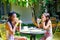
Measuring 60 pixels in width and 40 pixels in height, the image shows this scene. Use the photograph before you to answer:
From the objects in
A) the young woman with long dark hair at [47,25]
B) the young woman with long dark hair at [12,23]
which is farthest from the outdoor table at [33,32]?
the young woman with long dark hair at [12,23]

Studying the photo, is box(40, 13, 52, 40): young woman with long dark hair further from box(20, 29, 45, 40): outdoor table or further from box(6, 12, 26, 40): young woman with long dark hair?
box(6, 12, 26, 40): young woman with long dark hair

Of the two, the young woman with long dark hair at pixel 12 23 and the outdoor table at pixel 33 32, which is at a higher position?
the young woman with long dark hair at pixel 12 23

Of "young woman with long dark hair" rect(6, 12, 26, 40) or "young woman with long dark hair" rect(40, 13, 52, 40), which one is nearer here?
"young woman with long dark hair" rect(6, 12, 26, 40)

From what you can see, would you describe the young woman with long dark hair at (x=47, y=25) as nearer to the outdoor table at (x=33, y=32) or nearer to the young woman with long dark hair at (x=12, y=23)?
the outdoor table at (x=33, y=32)

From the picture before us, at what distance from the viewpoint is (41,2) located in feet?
17.2

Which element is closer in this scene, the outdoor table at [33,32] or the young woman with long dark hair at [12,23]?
the young woman with long dark hair at [12,23]

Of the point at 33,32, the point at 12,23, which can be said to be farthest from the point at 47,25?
the point at 12,23

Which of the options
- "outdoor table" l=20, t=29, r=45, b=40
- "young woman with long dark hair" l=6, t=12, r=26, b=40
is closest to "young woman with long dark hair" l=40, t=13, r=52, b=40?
"outdoor table" l=20, t=29, r=45, b=40

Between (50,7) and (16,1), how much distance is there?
0.68m

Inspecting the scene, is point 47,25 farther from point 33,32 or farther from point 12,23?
point 12,23

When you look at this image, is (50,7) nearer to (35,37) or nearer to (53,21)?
(53,21)

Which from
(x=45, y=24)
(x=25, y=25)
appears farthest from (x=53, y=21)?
(x=25, y=25)

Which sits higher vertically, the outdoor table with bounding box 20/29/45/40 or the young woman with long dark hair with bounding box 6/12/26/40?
the young woman with long dark hair with bounding box 6/12/26/40

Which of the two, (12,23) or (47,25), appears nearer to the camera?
(12,23)
